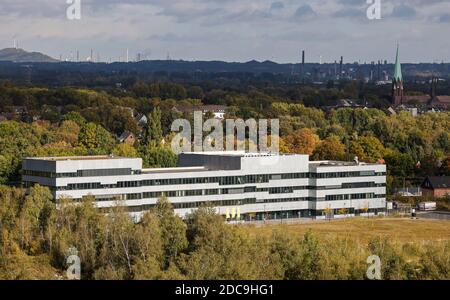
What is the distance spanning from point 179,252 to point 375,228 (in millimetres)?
26230

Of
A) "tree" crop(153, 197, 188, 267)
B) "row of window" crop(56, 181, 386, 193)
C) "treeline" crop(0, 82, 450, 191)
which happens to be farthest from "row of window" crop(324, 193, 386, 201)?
"tree" crop(153, 197, 188, 267)

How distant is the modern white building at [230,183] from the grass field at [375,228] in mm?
2667

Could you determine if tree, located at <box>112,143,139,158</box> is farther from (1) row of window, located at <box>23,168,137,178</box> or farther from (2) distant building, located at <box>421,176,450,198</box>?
(2) distant building, located at <box>421,176,450,198</box>

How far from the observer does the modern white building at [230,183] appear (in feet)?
233

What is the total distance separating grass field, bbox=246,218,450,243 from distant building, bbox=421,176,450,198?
14.3 meters

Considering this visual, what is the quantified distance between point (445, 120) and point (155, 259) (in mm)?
93187

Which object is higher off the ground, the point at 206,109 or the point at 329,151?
the point at 329,151

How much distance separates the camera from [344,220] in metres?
79.0

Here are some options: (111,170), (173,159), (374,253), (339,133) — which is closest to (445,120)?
(339,133)

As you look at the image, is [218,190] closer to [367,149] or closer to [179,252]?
[179,252]

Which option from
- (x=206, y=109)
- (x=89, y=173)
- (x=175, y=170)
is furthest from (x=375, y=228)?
(x=206, y=109)

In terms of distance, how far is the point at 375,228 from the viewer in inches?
2916

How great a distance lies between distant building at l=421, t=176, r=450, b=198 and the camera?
92500 millimetres

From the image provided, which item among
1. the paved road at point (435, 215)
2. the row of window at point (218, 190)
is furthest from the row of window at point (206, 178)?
the paved road at point (435, 215)
